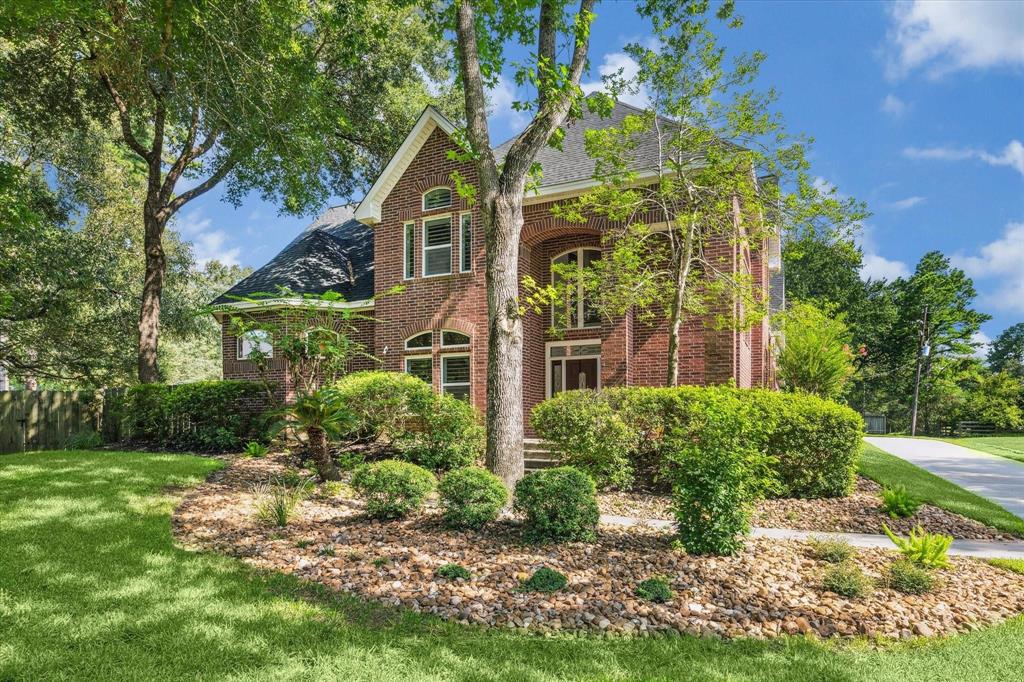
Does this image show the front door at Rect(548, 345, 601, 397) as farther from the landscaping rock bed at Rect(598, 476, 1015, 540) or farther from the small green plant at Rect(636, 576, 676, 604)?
the small green plant at Rect(636, 576, 676, 604)

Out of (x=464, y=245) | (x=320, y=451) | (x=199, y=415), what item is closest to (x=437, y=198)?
(x=464, y=245)

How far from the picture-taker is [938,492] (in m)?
8.95

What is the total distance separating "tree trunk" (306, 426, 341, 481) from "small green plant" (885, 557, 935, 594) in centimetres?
742

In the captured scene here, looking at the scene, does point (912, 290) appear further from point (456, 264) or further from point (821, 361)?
point (456, 264)

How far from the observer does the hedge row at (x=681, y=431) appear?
874cm

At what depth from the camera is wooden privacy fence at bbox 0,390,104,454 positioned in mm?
14016

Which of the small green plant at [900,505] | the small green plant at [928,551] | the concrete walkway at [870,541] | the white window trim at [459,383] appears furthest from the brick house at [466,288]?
the small green plant at [928,551]

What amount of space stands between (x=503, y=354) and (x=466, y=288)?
6660 mm

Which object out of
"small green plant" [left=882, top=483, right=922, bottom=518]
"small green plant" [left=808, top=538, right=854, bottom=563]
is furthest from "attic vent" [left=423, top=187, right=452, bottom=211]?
"small green plant" [left=808, top=538, right=854, bottom=563]

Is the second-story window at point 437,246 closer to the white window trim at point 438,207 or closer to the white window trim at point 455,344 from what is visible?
the white window trim at point 438,207

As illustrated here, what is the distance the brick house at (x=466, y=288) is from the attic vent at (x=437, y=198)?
0.03 metres

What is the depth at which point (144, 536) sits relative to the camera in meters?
5.94

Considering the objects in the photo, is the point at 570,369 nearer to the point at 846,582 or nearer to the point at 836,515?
the point at 836,515

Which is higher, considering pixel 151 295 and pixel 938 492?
pixel 151 295
